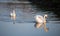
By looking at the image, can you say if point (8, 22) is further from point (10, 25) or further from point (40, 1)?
point (40, 1)

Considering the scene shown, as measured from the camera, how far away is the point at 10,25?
44.6 inches

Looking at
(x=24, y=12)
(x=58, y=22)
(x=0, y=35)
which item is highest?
(x=24, y=12)

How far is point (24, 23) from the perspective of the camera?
1141mm

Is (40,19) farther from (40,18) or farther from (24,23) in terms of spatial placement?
(24,23)

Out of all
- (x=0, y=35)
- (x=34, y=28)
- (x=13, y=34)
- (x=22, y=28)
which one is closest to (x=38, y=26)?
(x=34, y=28)

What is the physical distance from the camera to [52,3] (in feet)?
3.71

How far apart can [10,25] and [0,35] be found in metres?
0.14

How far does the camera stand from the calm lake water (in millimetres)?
1127

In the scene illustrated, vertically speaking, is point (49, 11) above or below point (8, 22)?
above

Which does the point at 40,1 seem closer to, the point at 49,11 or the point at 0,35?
the point at 49,11

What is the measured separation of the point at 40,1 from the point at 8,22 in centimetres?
38

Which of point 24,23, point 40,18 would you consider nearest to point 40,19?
point 40,18

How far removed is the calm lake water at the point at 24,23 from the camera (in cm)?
113

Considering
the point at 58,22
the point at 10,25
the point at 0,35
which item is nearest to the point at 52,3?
the point at 58,22
